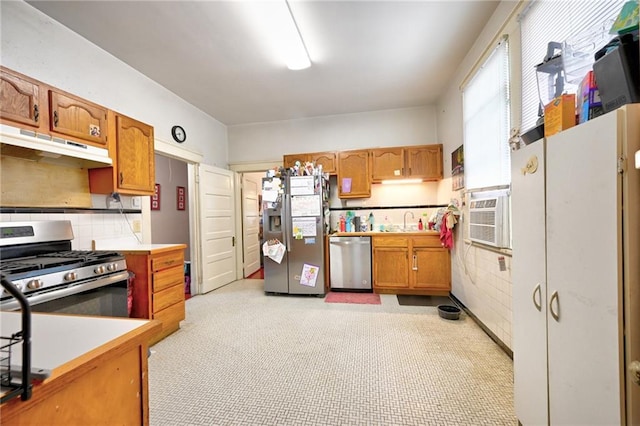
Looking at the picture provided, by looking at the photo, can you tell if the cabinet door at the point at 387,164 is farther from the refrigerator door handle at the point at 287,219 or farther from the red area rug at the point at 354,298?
the red area rug at the point at 354,298

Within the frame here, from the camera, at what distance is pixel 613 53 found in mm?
815

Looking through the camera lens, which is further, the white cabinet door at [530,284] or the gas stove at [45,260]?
the gas stove at [45,260]

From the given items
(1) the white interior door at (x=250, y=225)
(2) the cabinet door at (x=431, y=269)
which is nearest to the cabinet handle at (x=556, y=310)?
(2) the cabinet door at (x=431, y=269)

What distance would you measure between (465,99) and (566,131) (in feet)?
7.29

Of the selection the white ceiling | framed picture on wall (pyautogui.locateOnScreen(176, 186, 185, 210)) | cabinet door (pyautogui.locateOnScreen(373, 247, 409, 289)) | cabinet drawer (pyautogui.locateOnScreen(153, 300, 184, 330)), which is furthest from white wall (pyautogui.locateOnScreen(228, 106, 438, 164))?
cabinet drawer (pyautogui.locateOnScreen(153, 300, 184, 330))

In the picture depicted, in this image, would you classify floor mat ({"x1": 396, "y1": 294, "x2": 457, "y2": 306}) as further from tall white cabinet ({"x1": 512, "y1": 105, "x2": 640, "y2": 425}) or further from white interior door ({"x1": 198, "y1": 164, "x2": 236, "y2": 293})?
white interior door ({"x1": 198, "y1": 164, "x2": 236, "y2": 293})

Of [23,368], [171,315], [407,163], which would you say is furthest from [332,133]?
[23,368]

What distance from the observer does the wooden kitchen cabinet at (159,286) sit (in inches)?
87.4

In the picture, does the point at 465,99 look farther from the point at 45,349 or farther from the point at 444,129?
the point at 45,349

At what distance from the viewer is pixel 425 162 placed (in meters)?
3.82

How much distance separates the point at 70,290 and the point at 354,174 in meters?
3.44

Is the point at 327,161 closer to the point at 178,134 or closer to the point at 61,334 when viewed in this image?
the point at 178,134

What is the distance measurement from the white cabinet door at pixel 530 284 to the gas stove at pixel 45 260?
2.65 meters

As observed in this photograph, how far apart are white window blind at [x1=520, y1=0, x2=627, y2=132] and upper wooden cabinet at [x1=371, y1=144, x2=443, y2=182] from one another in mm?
1942
